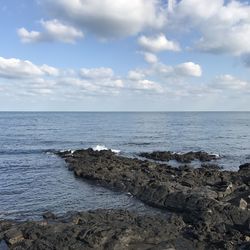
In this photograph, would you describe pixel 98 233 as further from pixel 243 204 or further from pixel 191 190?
pixel 191 190

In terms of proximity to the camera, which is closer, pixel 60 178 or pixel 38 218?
pixel 38 218

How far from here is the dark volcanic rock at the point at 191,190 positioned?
21.1m

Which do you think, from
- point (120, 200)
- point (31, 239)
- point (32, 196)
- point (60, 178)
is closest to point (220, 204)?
point (120, 200)

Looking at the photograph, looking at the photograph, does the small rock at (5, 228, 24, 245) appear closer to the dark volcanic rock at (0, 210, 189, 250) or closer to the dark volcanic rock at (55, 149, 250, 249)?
the dark volcanic rock at (0, 210, 189, 250)

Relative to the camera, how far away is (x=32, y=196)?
31328 millimetres

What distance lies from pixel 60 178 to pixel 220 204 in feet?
63.7

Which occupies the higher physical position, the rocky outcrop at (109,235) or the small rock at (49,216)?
the rocky outcrop at (109,235)

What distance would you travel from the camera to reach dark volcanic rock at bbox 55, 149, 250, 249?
2109cm

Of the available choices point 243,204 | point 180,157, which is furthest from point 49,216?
point 180,157

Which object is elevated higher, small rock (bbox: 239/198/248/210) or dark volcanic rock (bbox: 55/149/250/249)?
small rock (bbox: 239/198/248/210)

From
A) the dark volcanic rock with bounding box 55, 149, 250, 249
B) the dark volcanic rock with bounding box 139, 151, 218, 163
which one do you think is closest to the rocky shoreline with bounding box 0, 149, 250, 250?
the dark volcanic rock with bounding box 55, 149, 250, 249

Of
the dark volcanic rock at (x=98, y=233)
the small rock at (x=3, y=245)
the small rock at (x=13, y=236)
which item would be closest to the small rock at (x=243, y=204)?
the dark volcanic rock at (x=98, y=233)

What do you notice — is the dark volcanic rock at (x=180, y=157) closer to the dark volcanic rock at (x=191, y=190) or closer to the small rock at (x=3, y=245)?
the dark volcanic rock at (x=191, y=190)

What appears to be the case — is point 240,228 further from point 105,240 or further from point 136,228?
point 105,240
